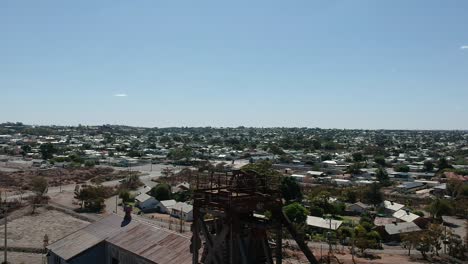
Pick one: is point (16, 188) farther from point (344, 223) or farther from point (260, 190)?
point (260, 190)

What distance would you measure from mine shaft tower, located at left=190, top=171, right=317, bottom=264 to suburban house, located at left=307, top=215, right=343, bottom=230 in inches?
1278

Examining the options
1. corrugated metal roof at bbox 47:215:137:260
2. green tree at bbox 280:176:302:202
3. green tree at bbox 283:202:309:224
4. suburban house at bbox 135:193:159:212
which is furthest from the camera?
green tree at bbox 280:176:302:202

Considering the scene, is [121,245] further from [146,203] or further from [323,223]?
[146,203]

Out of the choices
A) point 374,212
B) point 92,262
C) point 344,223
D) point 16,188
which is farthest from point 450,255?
point 16,188

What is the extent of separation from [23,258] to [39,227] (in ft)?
35.6

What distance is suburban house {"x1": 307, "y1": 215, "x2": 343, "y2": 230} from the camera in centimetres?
4494

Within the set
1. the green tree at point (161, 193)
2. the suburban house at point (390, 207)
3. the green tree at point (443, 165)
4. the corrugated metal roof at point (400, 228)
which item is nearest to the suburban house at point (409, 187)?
the suburban house at point (390, 207)

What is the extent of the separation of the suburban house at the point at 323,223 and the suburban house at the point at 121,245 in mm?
26592

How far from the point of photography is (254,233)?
13.1 meters

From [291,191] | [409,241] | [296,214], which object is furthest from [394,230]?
[291,191]

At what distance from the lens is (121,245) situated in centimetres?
1962

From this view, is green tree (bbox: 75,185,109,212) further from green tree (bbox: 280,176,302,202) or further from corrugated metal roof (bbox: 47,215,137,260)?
corrugated metal roof (bbox: 47,215,137,260)

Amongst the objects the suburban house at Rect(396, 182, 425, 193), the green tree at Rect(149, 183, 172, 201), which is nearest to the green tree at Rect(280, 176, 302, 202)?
the green tree at Rect(149, 183, 172, 201)

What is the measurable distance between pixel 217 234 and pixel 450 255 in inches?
1243
